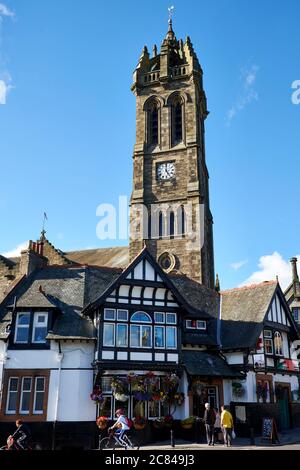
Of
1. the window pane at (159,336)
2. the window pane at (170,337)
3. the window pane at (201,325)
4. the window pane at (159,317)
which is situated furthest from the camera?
the window pane at (201,325)

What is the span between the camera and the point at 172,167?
145ft

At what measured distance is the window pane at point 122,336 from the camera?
810 inches

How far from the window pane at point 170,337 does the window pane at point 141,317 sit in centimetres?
106

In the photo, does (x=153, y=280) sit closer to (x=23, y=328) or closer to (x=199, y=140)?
(x=23, y=328)

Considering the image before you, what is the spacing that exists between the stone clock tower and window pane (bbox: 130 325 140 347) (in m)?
17.7

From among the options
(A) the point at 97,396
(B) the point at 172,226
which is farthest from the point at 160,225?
Answer: (A) the point at 97,396

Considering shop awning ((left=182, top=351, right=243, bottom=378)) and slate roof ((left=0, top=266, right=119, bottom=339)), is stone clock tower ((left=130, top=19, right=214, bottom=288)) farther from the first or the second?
slate roof ((left=0, top=266, right=119, bottom=339))

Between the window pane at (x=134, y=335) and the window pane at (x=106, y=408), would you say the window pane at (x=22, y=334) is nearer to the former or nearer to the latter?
the window pane at (x=106, y=408)

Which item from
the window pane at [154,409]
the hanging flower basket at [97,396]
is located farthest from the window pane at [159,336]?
the hanging flower basket at [97,396]

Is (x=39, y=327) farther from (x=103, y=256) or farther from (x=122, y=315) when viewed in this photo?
(x=103, y=256)

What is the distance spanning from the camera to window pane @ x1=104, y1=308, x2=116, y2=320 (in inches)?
815

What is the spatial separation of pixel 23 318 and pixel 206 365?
9100 millimetres

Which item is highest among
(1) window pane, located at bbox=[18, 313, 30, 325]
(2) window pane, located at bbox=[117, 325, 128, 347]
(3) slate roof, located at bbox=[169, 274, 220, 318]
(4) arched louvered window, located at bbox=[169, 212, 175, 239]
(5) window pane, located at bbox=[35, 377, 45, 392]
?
(4) arched louvered window, located at bbox=[169, 212, 175, 239]

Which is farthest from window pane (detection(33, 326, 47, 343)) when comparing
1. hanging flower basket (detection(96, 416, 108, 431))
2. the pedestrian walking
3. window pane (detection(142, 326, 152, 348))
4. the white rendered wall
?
the white rendered wall
